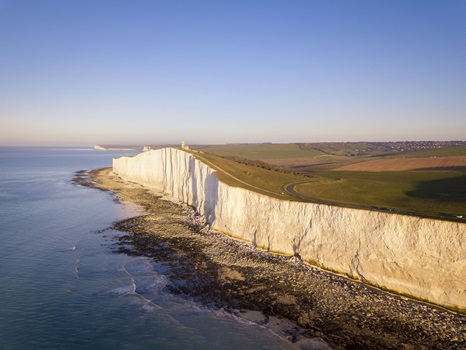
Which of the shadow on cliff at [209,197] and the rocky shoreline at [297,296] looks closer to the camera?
the rocky shoreline at [297,296]

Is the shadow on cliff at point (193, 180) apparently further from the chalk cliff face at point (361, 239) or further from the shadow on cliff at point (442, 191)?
the shadow on cliff at point (442, 191)

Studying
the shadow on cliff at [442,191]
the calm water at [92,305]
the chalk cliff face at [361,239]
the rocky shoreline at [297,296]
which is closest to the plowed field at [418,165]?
the shadow on cliff at [442,191]

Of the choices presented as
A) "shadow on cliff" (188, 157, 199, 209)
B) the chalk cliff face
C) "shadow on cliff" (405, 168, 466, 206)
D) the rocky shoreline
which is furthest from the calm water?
"shadow on cliff" (405, 168, 466, 206)

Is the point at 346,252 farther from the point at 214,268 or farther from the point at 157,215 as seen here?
the point at 157,215

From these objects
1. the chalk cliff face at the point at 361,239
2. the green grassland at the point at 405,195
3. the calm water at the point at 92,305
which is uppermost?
the green grassland at the point at 405,195

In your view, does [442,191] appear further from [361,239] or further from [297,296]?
[297,296]

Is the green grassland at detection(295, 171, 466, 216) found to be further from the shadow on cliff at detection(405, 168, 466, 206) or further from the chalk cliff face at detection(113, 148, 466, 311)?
the chalk cliff face at detection(113, 148, 466, 311)

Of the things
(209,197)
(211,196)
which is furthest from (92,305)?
(209,197)
